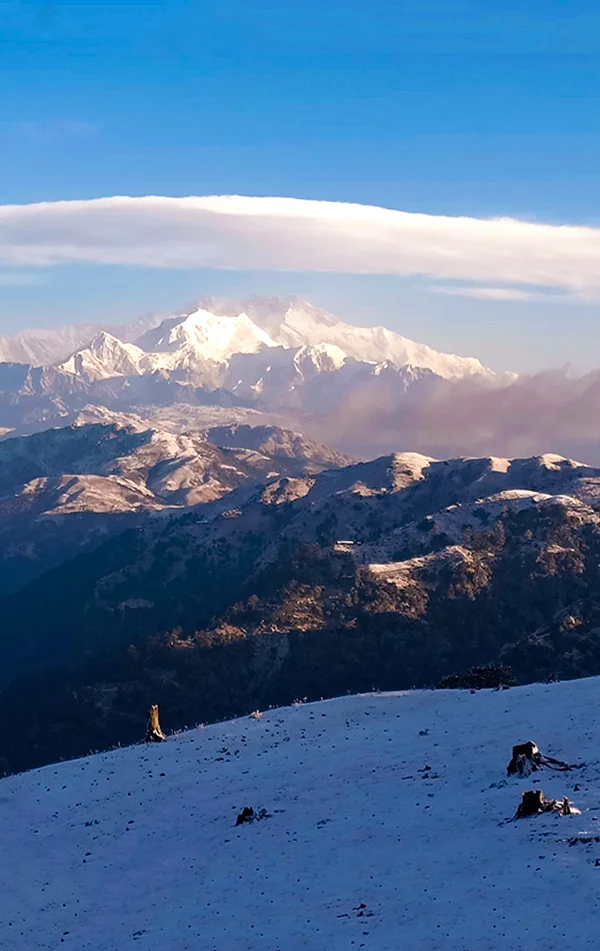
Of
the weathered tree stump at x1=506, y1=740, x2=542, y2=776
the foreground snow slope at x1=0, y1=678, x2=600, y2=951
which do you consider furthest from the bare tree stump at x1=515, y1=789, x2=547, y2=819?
the weathered tree stump at x1=506, y1=740, x2=542, y2=776

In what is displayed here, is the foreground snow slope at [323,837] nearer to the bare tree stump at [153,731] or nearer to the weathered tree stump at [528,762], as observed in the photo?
the weathered tree stump at [528,762]

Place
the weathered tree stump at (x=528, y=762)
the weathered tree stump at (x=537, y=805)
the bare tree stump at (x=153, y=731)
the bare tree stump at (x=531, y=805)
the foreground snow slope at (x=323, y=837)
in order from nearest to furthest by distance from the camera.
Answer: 1. the foreground snow slope at (x=323, y=837)
2. the weathered tree stump at (x=537, y=805)
3. the bare tree stump at (x=531, y=805)
4. the weathered tree stump at (x=528, y=762)
5. the bare tree stump at (x=153, y=731)

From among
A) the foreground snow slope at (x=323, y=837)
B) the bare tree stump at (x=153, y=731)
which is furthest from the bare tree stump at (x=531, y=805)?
the bare tree stump at (x=153, y=731)

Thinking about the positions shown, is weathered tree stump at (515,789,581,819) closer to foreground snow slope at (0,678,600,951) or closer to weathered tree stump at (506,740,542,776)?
foreground snow slope at (0,678,600,951)

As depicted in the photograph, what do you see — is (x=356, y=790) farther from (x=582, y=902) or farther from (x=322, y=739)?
(x=582, y=902)

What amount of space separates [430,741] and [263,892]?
1797cm

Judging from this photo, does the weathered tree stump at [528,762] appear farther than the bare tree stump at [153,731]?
No

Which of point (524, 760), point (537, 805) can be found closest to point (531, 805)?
point (537, 805)

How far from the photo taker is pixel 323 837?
43156 mm

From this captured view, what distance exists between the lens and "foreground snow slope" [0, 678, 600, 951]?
3284cm

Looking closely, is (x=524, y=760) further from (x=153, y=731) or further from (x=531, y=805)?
Result: (x=153, y=731)

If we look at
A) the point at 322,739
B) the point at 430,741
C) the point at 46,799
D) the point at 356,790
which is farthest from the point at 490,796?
the point at 46,799

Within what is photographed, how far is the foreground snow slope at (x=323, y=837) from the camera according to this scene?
1293 inches

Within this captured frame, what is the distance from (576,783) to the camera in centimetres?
4228
